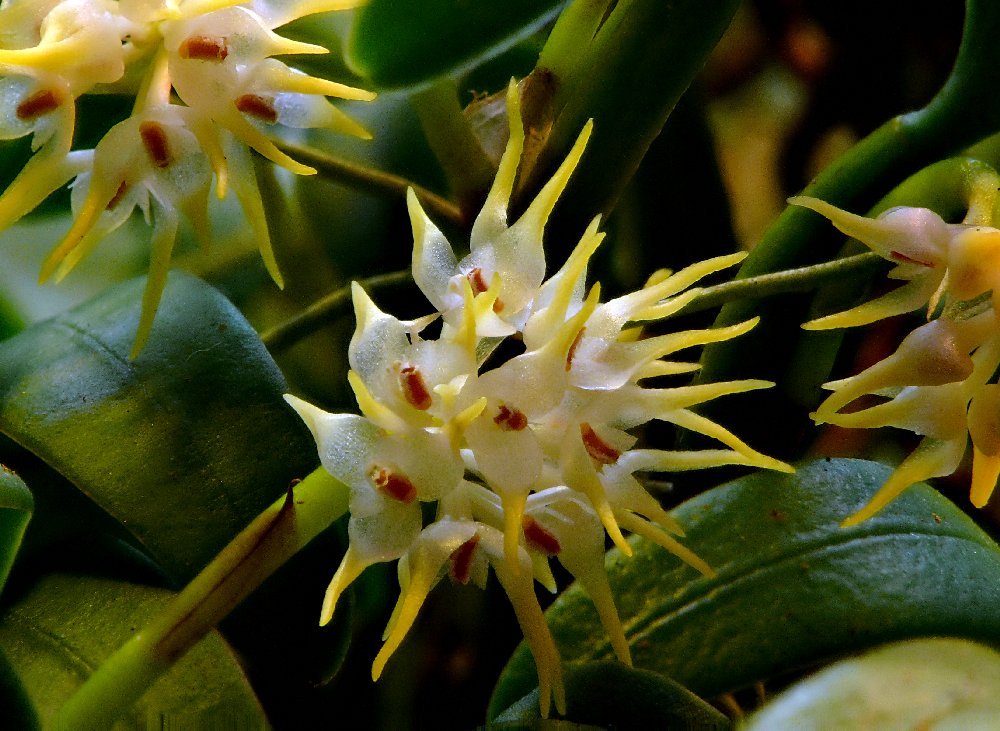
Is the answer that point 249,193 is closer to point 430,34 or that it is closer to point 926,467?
point 430,34

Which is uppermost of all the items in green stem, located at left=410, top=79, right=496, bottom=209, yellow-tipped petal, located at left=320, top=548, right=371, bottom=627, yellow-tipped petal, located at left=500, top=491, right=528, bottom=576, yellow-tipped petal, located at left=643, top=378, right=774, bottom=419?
green stem, located at left=410, top=79, right=496, bottom=209

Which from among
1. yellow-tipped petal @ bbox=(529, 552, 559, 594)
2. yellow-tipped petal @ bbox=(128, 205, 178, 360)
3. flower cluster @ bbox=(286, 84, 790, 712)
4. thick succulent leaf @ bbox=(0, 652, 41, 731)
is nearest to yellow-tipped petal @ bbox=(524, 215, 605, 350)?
flower cluster @ bbox=(286, 84, 790, 712)

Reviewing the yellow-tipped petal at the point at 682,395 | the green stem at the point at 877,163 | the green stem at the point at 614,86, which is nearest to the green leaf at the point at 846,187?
the green stem at the point at 877,163

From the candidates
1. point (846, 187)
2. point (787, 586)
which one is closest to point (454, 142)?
point (846, 187)

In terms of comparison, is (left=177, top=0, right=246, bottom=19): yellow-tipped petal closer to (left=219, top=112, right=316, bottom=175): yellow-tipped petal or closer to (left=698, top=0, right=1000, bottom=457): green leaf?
(left=219, top=112, right=316, bottom=175): yellow-tipped petal

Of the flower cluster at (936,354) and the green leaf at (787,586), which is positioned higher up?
the flower cluster at (936,354)

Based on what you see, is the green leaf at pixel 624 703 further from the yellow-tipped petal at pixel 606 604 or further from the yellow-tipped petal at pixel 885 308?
the yellow-tipped petal at pixel 885 308

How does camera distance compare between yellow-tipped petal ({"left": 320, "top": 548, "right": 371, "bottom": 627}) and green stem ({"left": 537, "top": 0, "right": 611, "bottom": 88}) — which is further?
green stem ({"left": 537, "top": 0, "right": 611, "bottom": 88})
